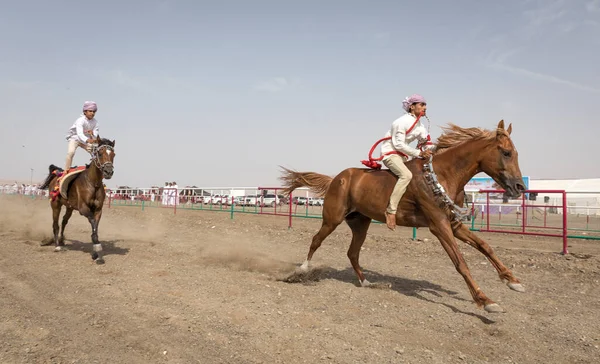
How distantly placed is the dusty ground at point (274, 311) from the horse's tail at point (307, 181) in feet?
4.78

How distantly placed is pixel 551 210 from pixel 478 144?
19259 millimetres

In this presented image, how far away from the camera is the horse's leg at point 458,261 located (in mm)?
4246

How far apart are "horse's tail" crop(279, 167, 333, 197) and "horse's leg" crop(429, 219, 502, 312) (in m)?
2.30

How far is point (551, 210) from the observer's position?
810 inches

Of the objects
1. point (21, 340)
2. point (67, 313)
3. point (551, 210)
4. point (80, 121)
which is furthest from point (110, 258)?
point (551, 210)

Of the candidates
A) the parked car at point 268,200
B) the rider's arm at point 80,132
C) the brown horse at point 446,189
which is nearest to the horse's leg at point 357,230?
the brown horse at point 446,189

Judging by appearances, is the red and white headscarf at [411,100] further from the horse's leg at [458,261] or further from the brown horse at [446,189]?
the horse's leg at [458,261]

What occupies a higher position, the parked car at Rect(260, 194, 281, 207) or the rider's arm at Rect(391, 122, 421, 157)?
the rider's arm at Rect(391, 122, 421, 157)

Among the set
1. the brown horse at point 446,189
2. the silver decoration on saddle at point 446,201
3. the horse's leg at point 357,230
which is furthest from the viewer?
the horse's leg at point 357,230

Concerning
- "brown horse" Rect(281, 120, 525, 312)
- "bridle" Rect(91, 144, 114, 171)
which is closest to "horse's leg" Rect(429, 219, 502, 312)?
"brown horse" Rect(281, 120, 525, 312)

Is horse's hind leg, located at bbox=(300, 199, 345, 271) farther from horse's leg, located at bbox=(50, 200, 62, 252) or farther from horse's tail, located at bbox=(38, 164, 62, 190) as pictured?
horse's tail, located at bbox=(38, 164, 62, 190)

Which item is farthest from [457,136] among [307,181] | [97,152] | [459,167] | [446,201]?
[97,152]

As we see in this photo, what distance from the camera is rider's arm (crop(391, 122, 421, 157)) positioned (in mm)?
5324

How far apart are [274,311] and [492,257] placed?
2.81 meters
